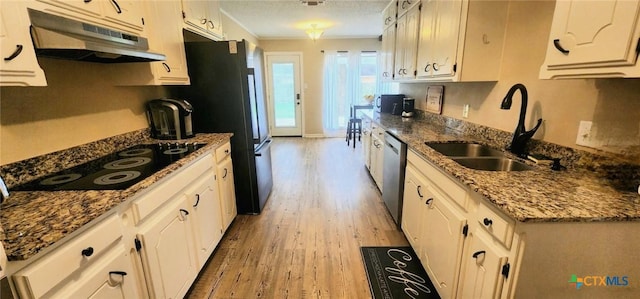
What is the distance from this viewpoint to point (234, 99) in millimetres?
2467

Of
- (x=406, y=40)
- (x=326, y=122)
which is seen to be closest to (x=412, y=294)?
(x=406, y=40)

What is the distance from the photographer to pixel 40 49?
42.8 inches

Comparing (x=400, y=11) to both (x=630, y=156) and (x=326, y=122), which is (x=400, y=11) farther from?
(x=326, y=122)

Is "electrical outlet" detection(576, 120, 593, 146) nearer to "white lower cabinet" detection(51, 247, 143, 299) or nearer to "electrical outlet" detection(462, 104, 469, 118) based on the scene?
"electrical outlet" detection(462, 104, 469, 118)

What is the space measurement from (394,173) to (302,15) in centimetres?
299

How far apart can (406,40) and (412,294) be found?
8.30 feet

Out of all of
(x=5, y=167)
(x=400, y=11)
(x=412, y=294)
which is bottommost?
(x=412, y=294)

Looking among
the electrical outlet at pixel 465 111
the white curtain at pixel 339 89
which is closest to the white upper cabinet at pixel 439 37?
the electrical outlet at pixel 465 111

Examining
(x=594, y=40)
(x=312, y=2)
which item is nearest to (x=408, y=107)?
(x=312, y=2)

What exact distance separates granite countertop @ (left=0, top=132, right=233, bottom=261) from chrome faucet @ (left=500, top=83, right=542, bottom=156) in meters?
2.01

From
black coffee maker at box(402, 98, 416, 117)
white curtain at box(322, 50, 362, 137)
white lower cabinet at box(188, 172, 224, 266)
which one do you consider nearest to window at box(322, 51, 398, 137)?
white curtain at box(322, 50, 362, 137)

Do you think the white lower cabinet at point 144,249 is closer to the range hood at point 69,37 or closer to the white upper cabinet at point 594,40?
the range hood at point 69,37

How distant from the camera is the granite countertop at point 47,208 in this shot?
2.60 ft

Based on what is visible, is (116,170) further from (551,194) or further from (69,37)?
(551,194)
